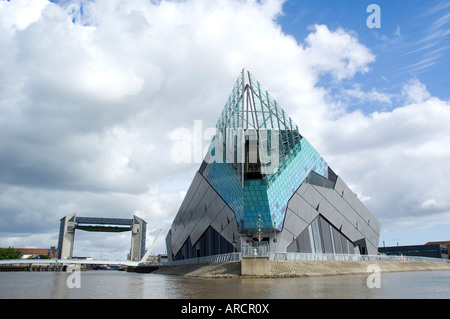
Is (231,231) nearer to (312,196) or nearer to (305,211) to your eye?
(305,211)

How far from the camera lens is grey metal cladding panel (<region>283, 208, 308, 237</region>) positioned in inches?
1996

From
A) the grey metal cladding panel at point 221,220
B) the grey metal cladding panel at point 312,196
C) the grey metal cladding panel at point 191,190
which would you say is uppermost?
the grey metal cladding panel at point 191,190

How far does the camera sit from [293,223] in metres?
51.6

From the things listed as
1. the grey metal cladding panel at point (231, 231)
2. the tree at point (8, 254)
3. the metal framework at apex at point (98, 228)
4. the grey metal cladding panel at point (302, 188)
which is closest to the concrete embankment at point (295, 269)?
the grey metal cladding panel at point (231, 231)

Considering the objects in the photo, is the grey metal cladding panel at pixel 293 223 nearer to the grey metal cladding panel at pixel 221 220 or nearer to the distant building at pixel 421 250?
the grey metal cladding panel at pixel 221 220

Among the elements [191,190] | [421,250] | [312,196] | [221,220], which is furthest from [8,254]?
[421,250]

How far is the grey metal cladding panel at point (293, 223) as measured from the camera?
50.7m

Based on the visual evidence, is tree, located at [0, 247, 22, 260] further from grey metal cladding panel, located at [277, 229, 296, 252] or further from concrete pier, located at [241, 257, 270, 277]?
concrete pier, located at [241, 257, 270, 277]

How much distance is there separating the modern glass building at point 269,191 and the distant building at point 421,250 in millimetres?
89320

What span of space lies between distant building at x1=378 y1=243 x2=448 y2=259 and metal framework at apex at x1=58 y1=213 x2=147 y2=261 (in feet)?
308

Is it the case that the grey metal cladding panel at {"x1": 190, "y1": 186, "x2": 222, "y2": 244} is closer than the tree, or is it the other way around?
the grey metal cladding panel at {"x1": 190, "y1": 186, "x2": 222, "y2": 244}

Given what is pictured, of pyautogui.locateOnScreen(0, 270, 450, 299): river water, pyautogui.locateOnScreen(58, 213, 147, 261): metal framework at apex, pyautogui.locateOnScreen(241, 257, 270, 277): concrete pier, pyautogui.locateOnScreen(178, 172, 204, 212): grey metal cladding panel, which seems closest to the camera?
pyautogui.locateOnScreen(0, 270, 450, 299): river water

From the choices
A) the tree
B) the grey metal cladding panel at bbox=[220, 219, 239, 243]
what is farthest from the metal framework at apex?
the grey metal cladding panel at bbox=[220, 219, 239, 243]
